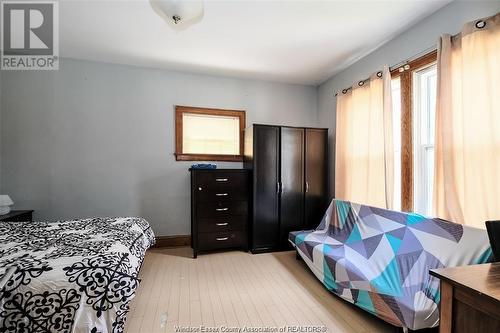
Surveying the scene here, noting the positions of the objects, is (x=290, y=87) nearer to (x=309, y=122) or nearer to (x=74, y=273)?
(x=309, y=122)

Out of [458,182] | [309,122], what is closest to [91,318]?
[458,182]

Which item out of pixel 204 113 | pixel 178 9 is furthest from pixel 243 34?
pixel 204 113

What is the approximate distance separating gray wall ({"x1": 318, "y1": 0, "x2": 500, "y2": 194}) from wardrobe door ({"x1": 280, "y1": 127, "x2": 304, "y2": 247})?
60 cm

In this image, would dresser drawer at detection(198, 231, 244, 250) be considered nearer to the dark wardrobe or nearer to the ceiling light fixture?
the dark wardrobe

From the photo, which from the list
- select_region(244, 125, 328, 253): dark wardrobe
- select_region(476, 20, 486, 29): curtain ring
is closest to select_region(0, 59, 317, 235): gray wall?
select_region(244, 125, 328, 253): dark wardrobe

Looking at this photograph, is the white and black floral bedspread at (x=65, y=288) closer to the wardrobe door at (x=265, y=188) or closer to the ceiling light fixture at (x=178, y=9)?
the ceiling light fixture at (x=178, y=9)

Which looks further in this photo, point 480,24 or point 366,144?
point 366,144

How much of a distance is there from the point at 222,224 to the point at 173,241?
86cm

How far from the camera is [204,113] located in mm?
3688

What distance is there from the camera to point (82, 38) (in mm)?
2680

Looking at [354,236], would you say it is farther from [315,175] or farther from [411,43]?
[411,43]

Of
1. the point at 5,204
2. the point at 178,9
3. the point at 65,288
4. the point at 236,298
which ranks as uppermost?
the point at 178,9

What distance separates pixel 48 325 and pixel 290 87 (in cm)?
405

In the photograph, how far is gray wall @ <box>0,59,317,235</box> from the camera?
3.08 metres
